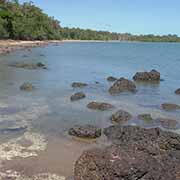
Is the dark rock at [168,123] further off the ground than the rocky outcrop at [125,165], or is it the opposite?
the rocky outcrop at [125,165]

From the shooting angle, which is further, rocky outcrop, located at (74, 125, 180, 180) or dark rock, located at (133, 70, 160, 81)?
dark rock, located at (133, 70, 160, 81)

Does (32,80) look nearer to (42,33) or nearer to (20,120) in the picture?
(20,120)

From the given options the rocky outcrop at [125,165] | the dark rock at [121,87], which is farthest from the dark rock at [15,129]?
the dark rock at [121,87]

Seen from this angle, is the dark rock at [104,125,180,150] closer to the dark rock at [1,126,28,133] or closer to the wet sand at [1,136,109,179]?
the wet sand at [1,136,109,179]

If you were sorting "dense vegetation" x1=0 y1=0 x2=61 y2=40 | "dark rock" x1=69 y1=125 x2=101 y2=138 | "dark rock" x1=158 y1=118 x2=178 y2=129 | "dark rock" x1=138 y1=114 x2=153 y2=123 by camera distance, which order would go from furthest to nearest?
"dense vegetation" x1=0 y1=0 x2=61 y2=40 < "dark rock" x1=138 y1=114 x2=153 y2=123 < "dark rock" x1=158 y1=118 x2=178 y2=129 < "dark rock" x1=69 y1=125 x2=101 y2=138

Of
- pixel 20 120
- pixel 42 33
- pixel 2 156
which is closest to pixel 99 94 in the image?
pixel 20 120

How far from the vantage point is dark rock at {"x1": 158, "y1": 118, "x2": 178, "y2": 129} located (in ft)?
44.1

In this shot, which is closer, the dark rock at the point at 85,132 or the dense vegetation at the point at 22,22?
the dark rock at the point at 85,132

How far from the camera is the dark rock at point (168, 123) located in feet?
44.1

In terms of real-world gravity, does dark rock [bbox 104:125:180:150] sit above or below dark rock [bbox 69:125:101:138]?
above

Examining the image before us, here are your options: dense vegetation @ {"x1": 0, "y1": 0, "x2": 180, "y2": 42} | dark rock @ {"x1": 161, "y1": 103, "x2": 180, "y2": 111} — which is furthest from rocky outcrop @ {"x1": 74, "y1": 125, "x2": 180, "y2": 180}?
dense vegetation @ {"x1": 0, "y1": 0, "x2": 180, "y2": 42}

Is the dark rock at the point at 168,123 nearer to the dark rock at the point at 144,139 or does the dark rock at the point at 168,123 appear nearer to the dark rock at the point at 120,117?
the dark rock at the point at 120,117

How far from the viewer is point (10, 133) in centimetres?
Answer: 1134

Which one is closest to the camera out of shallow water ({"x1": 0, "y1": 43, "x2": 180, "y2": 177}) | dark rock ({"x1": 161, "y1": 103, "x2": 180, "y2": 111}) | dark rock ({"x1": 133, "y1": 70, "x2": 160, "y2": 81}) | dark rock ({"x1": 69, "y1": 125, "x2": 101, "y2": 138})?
shallow water ({"x1": 0, "y1": 43, "x2": 180, "y2": 177})
